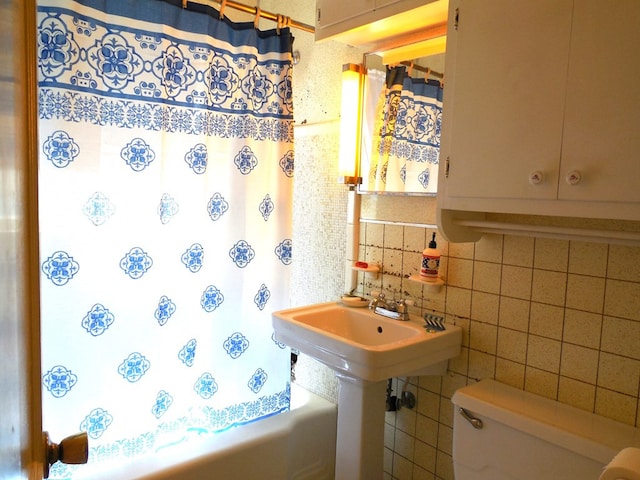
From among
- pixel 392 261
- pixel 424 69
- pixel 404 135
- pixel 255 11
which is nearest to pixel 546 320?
pixel 392 261

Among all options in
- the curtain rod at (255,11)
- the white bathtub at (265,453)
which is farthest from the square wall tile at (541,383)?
the curtain rod at (255,11)

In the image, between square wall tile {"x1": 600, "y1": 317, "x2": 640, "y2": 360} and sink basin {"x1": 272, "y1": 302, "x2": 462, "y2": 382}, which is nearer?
square wall tile {"x1": 600, "y1": 317, "x2": 640, "y2": 360}

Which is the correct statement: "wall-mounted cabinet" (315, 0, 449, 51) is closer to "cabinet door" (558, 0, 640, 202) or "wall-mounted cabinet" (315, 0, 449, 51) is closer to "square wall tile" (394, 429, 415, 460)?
"cabinet door" (558, 0, 640, 202)

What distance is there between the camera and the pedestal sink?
4.71 ft

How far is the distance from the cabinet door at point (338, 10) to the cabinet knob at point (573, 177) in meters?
0.92

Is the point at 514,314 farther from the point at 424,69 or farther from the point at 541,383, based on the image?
the point at 424,69

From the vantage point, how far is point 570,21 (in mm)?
1111

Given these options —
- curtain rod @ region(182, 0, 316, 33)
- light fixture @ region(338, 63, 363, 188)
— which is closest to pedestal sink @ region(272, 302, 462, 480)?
light fixture @ region(338, 63, 363, 188)

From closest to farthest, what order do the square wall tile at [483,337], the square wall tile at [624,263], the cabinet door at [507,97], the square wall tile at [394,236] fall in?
the cabinet door at [507,97] → the square wall tile at [624,263] → the square wall tile at [483,337] → the square wall tile at [394,236]

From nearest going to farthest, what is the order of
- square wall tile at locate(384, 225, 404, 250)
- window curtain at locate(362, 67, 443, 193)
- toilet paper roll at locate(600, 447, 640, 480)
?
toilet paper roll at locate(600, 447, 640, 480)
window curtain at locate(362, 67, 443, 193)
square wall tile at locate(384, 225, 404, 250)

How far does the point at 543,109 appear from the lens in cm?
117

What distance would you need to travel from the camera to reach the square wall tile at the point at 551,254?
4.64 ft

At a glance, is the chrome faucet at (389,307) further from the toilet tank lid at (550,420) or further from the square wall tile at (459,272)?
the toilet tank lid at (550,420)

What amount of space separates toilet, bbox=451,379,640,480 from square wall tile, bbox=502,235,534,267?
16.1 inches
